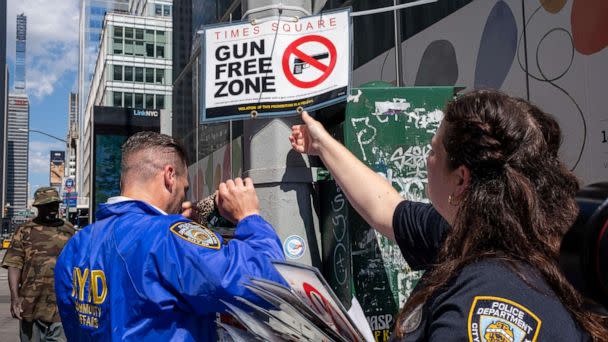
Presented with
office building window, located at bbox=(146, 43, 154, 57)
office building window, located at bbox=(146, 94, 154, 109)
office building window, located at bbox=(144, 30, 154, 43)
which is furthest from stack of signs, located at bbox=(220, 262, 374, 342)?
office building window, located at bbox=(144, 30, 154, 43)

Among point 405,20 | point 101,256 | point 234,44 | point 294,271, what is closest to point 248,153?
point 234,44

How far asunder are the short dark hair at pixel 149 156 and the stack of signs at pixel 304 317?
44.1 inches

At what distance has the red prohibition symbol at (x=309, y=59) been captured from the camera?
2.97m

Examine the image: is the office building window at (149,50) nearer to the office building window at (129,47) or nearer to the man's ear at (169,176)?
the office building window at (129,47)

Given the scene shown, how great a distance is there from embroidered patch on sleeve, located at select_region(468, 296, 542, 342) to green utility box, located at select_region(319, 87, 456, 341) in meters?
1.87

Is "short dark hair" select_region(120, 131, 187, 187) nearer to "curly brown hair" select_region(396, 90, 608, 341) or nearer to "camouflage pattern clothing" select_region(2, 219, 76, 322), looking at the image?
"curly brown hair" select_region(396, 90, 608, 341)

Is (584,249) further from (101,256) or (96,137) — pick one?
(96,137)

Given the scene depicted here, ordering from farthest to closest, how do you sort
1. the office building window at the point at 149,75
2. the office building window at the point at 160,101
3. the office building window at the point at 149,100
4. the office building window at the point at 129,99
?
the office building window at the point at 160,101 < the office building window at the point at 149,75 < the office building window at the point at 129,99 < the office building window at the point at 149,100

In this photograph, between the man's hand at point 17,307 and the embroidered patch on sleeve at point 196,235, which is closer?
the embroidered patch on sleeve at point 196,235

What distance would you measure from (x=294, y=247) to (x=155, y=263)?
109 centimetres

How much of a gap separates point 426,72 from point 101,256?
306 cm

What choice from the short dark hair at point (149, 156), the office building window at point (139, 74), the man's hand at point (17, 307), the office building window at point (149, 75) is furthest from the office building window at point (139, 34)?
the short dark hair at point (149, 156)

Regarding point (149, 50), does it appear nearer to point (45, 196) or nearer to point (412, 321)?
point (45, 196)

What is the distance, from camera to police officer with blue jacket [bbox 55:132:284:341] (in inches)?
76.5
